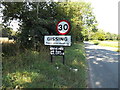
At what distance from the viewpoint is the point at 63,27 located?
5117 mm

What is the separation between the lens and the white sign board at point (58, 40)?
5004 millimetres

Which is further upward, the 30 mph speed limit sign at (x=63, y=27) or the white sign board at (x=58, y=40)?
the 30 mph speed limit sign at (x=63, y=27)

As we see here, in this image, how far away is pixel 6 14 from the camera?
710cm

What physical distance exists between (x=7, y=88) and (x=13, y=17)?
6.20m

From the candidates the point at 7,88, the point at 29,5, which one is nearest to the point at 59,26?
the point at 7,88

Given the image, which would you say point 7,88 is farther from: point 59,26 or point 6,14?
point 6,14

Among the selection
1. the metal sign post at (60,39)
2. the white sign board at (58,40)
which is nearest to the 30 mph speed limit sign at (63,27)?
the metal sign post at (60,39)

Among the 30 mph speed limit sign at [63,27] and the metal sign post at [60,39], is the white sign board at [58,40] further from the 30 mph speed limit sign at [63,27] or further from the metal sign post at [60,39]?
the 30 mph speed limit sign at [63,27]

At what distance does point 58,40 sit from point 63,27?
0.71 m

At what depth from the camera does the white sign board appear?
5.00 metres

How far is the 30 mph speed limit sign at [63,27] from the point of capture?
199 inches

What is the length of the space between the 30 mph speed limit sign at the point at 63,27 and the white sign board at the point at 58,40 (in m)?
0.29

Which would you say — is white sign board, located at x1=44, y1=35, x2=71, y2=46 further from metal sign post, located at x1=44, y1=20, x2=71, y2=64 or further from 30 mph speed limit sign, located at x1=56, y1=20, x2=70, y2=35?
30 mph speed limit sign, located at x1=56, y1=20, x2=70, y2=35

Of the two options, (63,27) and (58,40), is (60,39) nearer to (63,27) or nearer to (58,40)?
(58,40)
